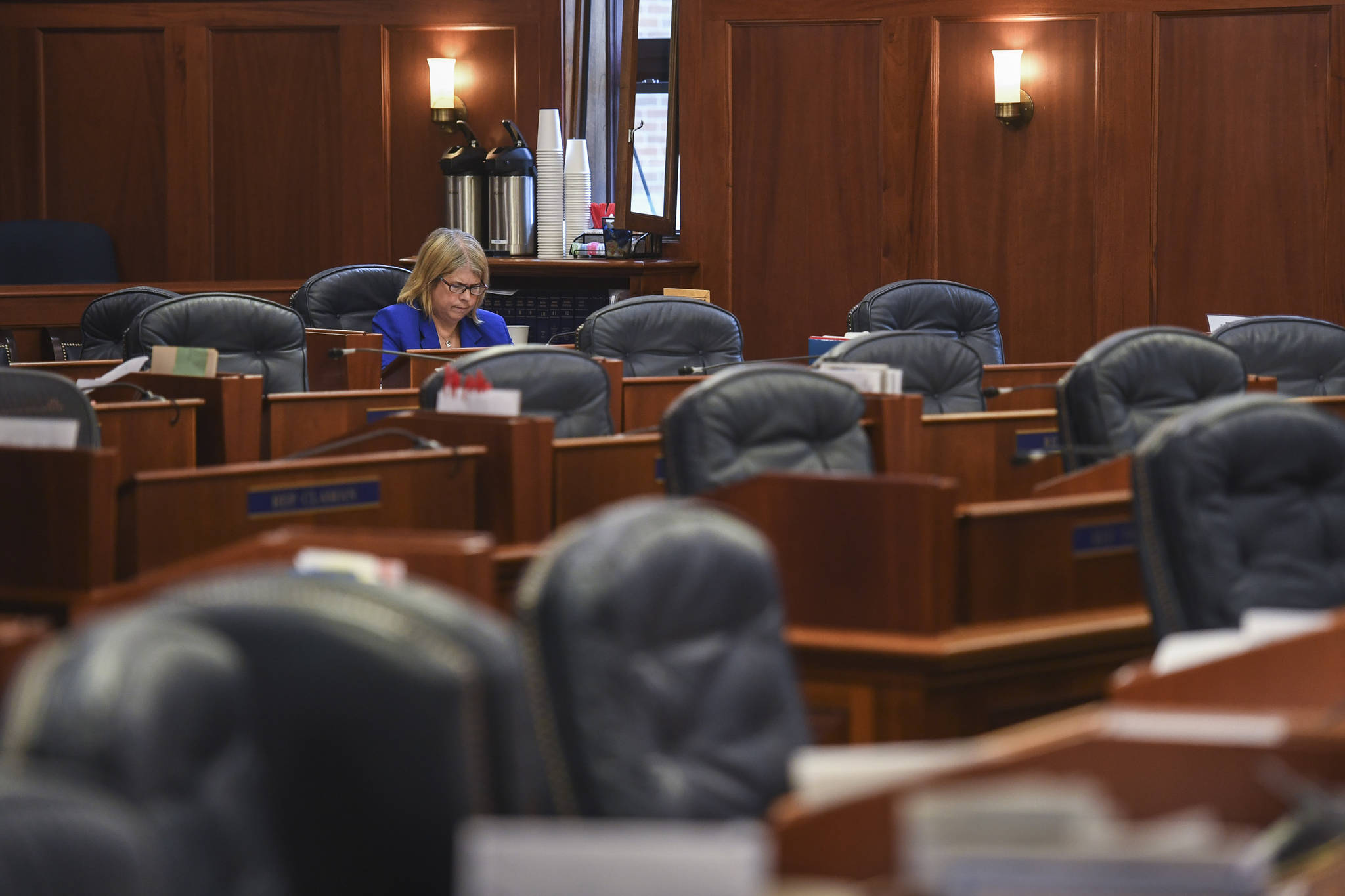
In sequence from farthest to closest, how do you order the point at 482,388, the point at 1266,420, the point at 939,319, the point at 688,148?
1. the point at 688,148
2. the point at 939,319
3. the point at 482,388
4. the point at 1266,420

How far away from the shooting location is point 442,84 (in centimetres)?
793

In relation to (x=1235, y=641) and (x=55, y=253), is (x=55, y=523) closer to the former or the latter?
(x=1235, y=641)

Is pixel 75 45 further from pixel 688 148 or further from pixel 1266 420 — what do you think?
pixel 1266 420

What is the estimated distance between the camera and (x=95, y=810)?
1.03 m

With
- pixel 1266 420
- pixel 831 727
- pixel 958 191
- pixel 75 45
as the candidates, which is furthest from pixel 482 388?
pixel 75 45

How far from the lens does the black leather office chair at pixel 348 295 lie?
6238 mm

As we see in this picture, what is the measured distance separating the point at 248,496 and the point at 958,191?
4777 millimetres

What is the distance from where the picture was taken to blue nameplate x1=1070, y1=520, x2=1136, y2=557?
110 inches

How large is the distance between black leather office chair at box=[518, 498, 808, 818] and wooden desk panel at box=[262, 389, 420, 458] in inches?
92.3

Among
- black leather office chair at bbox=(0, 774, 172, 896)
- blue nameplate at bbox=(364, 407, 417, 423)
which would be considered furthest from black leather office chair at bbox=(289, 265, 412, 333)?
black leather office chair at bbox=(0, 774, 172, 896)

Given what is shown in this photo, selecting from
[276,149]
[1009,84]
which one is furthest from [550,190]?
[1009,84]

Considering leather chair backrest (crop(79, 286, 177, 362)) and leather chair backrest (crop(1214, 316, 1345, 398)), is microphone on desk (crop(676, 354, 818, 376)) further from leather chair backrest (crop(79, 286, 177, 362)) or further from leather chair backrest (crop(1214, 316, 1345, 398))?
leather chair backrest (crop(79, 286, 177, 362))

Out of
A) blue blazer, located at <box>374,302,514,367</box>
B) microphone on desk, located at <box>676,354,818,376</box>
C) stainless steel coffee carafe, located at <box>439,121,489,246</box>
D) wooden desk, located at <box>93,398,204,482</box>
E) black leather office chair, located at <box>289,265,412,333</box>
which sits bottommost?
wooden desk, located at <box>93,398,204,482</box>

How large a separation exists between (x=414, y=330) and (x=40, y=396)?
2.10 m
